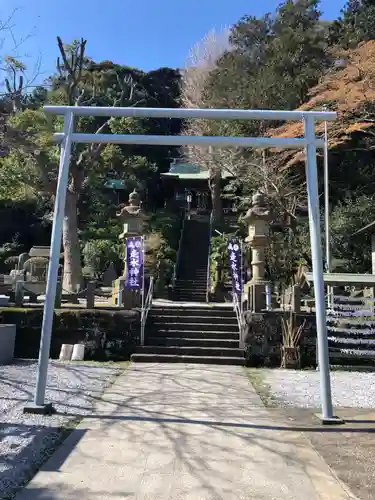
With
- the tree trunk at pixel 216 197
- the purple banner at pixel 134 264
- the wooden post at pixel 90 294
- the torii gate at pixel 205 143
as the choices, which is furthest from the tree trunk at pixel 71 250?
the tree trunk at pixel 216 197

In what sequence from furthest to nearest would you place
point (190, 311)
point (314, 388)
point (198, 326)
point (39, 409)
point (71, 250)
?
point (71, 250), point (190, 311), point (198, 326), point (314, 388), point (39, 409)

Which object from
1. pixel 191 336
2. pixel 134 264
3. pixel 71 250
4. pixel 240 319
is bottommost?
pixel 191 336

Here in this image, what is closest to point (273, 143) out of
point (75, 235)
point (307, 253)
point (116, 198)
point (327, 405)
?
point (327, 405)

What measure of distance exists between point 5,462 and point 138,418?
1.72 m

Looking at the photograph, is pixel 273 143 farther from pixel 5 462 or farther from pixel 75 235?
pixel 75 235

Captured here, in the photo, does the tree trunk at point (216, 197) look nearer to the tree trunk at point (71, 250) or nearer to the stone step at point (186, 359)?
the tree trunk at point (71, 250)

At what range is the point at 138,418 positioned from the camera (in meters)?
5.06

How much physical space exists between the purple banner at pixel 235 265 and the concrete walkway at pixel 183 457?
563 centimetres

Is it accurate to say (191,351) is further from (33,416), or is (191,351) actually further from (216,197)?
(216,197)

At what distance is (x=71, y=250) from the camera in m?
16.2

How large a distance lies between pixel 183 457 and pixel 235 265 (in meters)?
8.63

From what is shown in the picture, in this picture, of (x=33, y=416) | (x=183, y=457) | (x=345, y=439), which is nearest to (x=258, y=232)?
(x=345, y=439)

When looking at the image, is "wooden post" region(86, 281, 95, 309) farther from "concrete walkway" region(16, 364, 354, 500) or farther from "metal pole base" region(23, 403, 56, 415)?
"metal pole base" region(23, 403, 56, 415)

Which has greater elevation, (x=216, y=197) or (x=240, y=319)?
(x=216, y=197)
